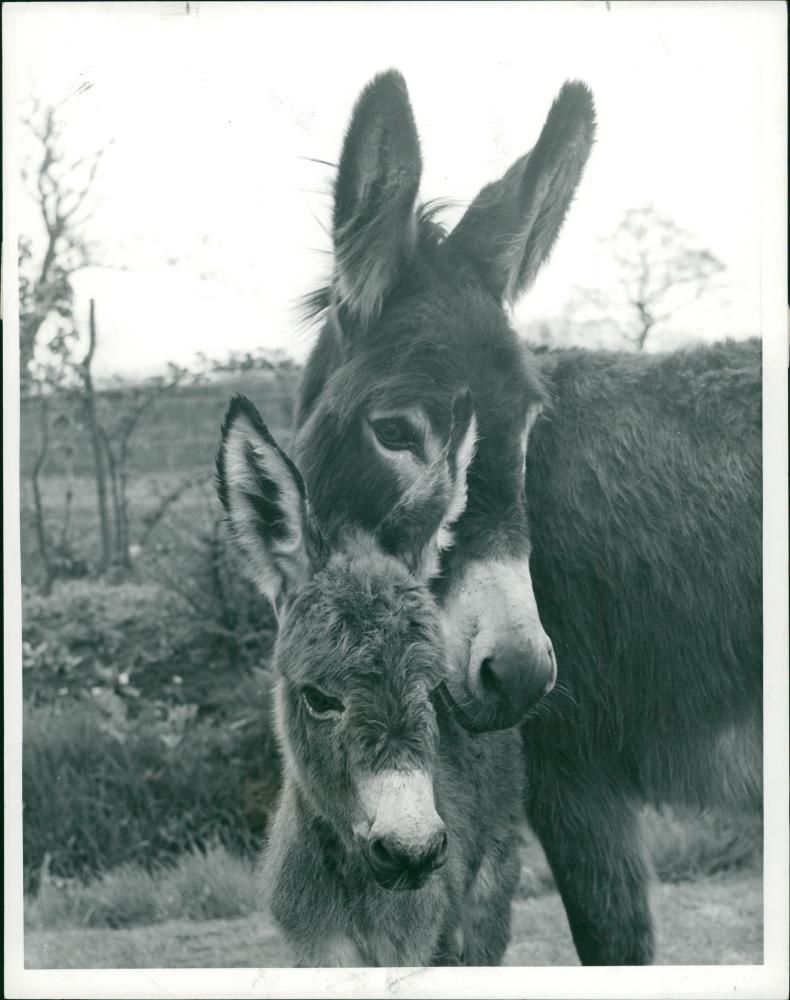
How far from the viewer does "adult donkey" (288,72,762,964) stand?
2.97 m

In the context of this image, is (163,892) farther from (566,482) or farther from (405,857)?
(566,482)

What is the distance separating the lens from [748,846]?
335cm

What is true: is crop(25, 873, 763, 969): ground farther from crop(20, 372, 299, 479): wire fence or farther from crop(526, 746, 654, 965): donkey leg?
crop(20, 372, 299, 479): wire fence

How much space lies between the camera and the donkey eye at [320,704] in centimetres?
260

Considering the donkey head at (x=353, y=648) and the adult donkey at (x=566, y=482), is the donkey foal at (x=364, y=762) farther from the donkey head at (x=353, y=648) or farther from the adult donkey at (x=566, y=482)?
the adult donkey at (x=566, y=482)

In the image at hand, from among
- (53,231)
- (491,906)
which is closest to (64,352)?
(53,231)

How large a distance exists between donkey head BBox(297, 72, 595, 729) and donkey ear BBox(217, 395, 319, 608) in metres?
0.11

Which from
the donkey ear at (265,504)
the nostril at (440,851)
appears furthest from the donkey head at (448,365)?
the nostril at (440,851)

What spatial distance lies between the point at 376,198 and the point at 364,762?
1577mm

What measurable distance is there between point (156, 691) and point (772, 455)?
6.66 ft

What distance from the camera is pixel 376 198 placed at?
10.0 feet

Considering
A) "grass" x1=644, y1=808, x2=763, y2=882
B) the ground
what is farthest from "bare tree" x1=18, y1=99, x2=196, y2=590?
"grass" x1=644, y1=808, x2=763, y2=882

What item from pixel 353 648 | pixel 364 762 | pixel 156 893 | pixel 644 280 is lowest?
pixel 156 893

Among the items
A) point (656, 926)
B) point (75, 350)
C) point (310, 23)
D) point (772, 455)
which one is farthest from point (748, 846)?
point (310, 23)
